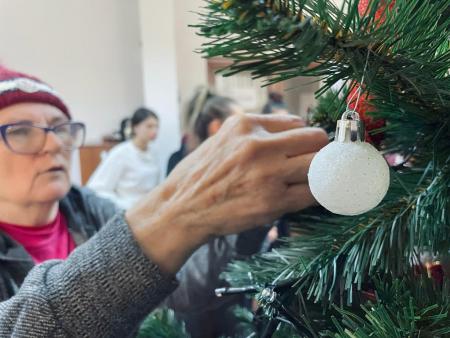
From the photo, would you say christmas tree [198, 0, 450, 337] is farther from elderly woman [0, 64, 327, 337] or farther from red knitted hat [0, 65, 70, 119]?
red knitted hat [0, 65, 70, 119]

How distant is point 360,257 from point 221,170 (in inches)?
4.8

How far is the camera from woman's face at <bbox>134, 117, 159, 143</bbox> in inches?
112

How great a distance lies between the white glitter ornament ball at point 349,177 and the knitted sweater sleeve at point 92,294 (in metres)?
0.20

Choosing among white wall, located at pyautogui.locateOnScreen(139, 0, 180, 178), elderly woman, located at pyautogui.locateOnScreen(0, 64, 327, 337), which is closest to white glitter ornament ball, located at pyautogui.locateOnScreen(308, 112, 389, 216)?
elderly woman, located at pyautogui.locateOnScreen(0, 64, 327, 337)

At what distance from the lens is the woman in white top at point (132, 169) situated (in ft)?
8.27

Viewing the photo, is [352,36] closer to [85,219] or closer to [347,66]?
[347,66]

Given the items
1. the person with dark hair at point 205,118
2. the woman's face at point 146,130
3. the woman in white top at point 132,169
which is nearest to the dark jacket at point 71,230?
the person with dark hair at point 205,118

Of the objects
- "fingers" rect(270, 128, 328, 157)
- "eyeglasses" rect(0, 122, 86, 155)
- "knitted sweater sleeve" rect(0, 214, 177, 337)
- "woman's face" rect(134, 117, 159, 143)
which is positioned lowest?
"woman's face" rect(134, 117, 159, 143)

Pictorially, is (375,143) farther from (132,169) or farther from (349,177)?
(132,169)

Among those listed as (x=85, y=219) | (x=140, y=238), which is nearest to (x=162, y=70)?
(x=85, y=219)

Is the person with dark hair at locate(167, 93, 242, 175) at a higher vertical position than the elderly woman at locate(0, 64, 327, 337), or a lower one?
lower

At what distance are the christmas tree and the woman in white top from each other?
6.95 feet

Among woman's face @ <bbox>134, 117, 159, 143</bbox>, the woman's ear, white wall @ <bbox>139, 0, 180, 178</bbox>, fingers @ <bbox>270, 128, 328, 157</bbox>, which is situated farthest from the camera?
white wall @ <bbox>139, 0, 180, 178</bbox>

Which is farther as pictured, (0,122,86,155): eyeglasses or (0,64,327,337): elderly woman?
(0,122,86,155): eyeglasses
